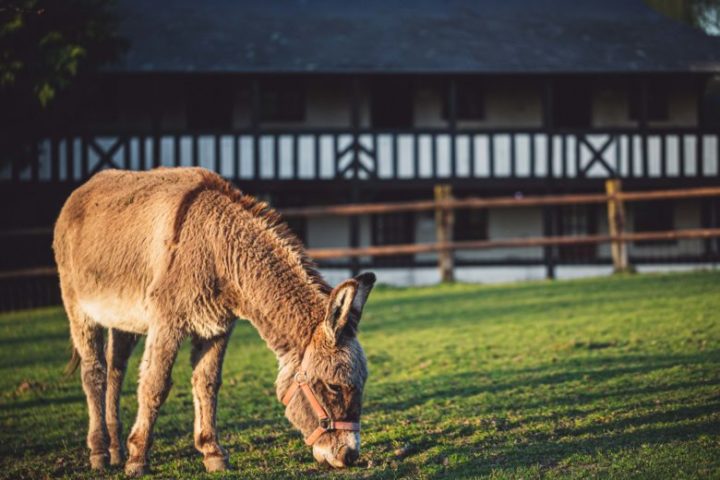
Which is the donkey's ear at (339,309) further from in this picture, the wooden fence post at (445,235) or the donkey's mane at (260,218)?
the wooden fence post at (445,235)

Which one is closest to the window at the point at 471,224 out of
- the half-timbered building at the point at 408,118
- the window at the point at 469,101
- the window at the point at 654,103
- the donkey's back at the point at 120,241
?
the half-timbered building at the point at 408,118

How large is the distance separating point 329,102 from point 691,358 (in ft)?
57.2

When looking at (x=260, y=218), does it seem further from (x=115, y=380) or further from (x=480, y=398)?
(x=480, y=398)

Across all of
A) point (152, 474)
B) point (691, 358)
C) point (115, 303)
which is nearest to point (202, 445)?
point (152, 474)

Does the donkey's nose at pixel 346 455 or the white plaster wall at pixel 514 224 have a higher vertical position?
the donkey's nose at pixel 346 455

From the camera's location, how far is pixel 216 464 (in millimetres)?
6176

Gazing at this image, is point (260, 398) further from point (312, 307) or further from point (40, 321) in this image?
point (40, 321)

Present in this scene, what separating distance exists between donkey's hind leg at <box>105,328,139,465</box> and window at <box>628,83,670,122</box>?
2123cm

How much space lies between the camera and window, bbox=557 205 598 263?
25969mm

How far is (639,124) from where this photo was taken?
23.7 metres

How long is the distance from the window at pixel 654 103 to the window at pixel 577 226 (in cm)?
292

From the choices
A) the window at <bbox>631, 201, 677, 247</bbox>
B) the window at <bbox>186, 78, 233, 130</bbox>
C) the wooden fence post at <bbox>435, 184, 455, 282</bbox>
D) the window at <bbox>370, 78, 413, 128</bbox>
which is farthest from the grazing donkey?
the window at <bbox>631, 201, 677, 247</bbox>

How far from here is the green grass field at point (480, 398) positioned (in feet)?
19.7

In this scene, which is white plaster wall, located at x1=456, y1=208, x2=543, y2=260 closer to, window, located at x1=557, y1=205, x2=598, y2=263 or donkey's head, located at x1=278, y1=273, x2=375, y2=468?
window, located at x1=557, y1=205, x2=598, y2=263
